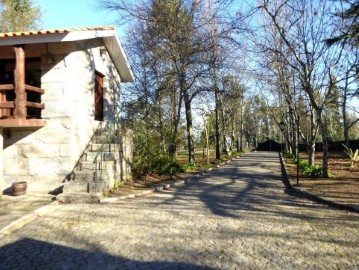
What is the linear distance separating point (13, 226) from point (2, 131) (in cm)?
432

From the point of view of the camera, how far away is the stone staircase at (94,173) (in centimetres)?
879

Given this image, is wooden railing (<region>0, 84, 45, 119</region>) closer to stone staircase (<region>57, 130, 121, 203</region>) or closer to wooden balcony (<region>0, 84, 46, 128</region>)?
wooden balcony (<region>0, 84, 46, 128</region>)

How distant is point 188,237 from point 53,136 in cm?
593

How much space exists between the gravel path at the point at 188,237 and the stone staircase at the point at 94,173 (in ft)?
1.72

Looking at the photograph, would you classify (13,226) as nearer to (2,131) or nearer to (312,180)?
(2,131)

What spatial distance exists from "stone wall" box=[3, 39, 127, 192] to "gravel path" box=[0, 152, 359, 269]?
1.93 m

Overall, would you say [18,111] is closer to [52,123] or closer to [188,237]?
[52,123]

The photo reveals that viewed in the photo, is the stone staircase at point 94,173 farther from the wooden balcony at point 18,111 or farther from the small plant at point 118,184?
the wooden balcony at point 18,111

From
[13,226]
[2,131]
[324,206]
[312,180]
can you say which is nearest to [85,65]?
[2,131]

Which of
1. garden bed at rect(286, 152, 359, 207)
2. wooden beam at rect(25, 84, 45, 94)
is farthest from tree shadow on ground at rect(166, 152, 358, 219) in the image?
wooden beam at rect(25, 84, 45, 94)

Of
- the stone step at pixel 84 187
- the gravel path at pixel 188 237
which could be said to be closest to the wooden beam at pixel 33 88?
the stone step at pixel 84 187

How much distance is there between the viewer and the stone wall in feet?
32.1

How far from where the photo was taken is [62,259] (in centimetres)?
480

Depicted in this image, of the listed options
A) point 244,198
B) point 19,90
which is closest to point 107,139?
point 19,90
